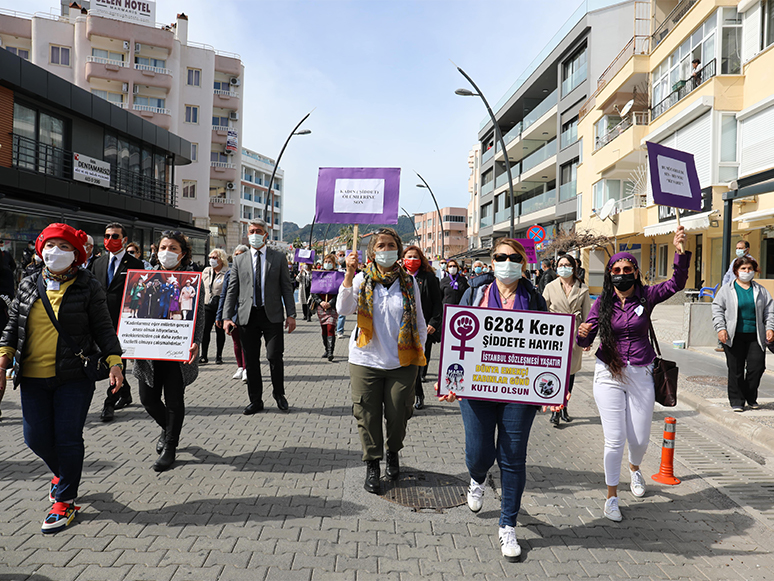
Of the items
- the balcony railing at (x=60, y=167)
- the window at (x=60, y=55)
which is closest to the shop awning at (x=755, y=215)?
the balcony railing at (x=60, y=167)

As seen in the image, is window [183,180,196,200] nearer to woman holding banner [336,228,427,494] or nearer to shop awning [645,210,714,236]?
shop awning [645,210,714,236]

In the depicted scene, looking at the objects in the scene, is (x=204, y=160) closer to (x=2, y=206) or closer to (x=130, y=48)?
(x=130, y=48)

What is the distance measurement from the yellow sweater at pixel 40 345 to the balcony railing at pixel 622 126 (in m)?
25.9

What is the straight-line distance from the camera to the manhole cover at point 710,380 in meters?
9.24

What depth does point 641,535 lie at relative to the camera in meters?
3.88

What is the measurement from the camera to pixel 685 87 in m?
21.5

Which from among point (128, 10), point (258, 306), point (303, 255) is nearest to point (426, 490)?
point (258, 306)

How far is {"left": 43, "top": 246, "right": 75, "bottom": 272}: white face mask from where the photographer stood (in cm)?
375

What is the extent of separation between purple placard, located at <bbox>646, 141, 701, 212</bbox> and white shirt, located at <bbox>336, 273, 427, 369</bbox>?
353 cm

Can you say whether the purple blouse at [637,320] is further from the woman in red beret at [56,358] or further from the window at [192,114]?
the window at [192,114]

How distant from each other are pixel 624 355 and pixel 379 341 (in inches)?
71.9

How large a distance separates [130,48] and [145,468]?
1816 inches

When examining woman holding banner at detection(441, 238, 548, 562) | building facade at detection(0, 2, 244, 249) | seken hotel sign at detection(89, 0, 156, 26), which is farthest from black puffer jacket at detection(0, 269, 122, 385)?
seken hotel sign at detection(89, 0, 156, 26)

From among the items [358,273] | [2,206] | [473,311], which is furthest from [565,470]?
[2,206]
